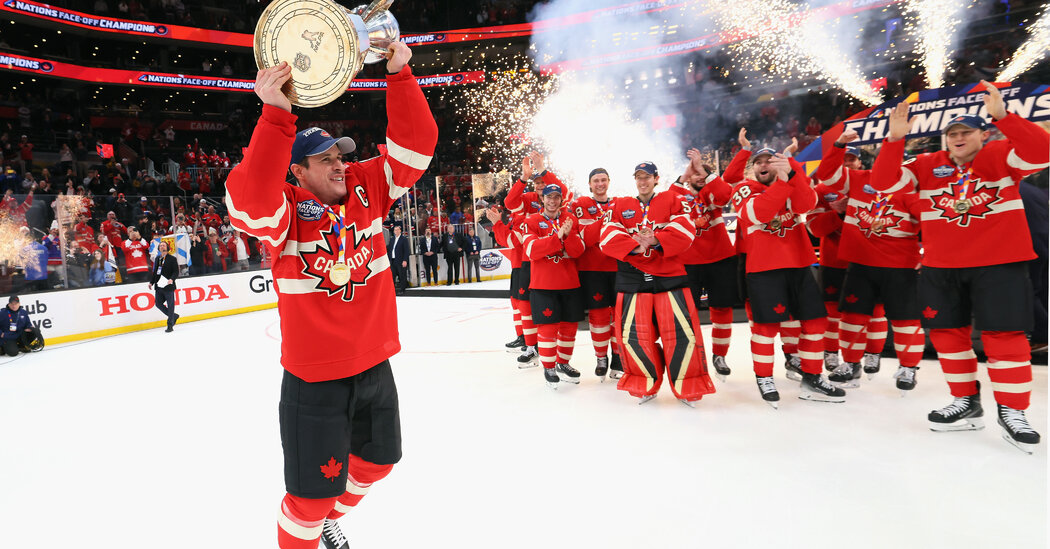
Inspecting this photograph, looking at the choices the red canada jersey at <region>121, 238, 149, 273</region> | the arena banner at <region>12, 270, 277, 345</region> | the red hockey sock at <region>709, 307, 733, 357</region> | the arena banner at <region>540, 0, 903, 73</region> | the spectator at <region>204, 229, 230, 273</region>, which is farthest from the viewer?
the arena banner at <region>540, 0, 903, 73</region>

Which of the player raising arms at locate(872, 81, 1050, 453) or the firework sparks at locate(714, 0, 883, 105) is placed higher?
the firework sparks at locate(714, 0, 883, 105)

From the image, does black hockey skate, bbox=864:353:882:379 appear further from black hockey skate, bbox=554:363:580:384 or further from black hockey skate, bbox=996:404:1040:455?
black hockey skate, bbox=554:363:580:384

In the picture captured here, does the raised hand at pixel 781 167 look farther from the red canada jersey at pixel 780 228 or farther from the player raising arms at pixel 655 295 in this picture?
the player raising arms at pixel 655 295

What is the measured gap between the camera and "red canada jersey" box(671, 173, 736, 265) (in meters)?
5.31

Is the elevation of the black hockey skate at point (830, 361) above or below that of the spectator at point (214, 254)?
below

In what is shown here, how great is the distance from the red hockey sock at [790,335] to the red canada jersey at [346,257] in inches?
146

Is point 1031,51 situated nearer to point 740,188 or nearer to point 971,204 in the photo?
point 740,188

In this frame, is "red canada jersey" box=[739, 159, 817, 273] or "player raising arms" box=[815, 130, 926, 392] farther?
"player raising arms" box=[815, 130, 926, 392]

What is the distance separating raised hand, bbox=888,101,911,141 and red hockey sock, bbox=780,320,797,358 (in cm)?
162

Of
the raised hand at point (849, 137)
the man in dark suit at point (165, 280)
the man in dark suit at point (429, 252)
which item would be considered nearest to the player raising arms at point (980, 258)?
the raised hand at point (849, 137)

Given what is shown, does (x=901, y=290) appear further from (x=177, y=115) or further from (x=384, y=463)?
(x=177, y=115)

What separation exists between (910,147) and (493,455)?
34.6 ft

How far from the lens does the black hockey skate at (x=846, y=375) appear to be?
4867mm

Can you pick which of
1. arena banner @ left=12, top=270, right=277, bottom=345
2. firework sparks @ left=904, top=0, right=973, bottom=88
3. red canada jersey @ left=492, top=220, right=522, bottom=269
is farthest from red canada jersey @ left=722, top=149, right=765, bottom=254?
firework sparks @ left=904, top=0, right=973, bottom=88
